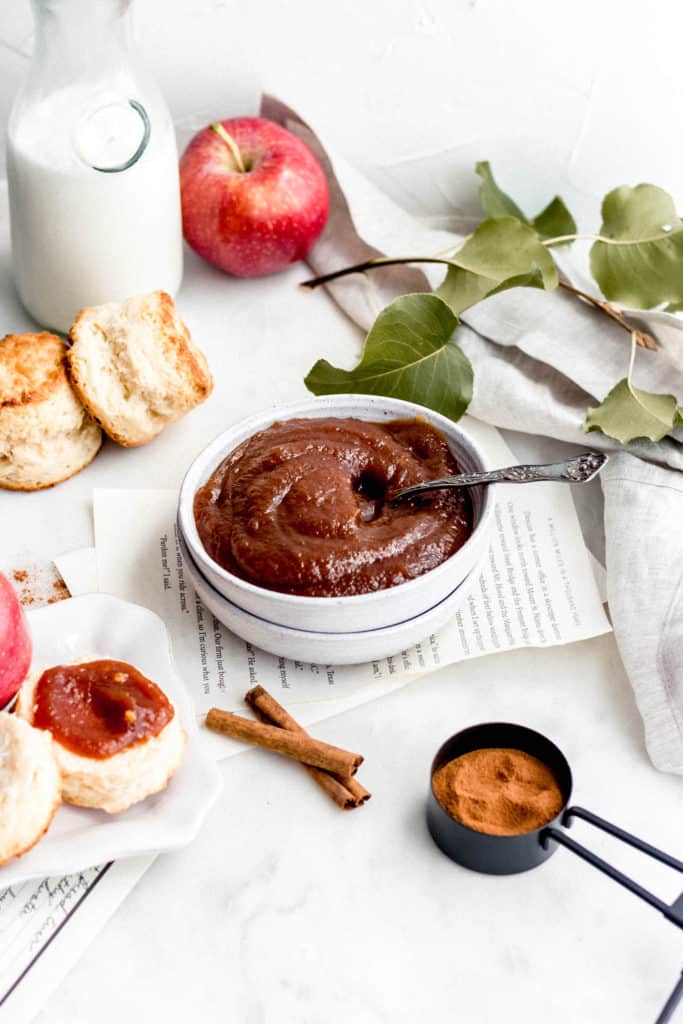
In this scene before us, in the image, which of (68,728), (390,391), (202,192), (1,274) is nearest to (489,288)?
(390,391)

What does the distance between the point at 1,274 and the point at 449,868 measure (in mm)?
1110

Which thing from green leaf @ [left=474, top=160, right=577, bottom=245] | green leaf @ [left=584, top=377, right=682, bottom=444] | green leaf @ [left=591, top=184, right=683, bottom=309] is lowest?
green leaf @ [left=584, top=377, right=682, bottom=444]

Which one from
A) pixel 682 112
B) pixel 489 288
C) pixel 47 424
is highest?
pixel 682 112

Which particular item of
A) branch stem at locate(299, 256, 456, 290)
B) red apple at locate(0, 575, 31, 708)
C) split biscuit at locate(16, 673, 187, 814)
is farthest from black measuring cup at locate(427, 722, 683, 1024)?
branch stem at locate(299, 256, 456, 290)

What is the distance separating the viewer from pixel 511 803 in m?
Answer: 0.96

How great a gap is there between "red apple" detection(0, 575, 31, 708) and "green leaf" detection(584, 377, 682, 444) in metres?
0.71

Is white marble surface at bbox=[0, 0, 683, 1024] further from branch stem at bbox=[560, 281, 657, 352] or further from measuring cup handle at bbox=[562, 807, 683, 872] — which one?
branch stem at bbox=[560, 281, 657, 352]

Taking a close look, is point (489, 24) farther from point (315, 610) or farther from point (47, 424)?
point (315, 610)

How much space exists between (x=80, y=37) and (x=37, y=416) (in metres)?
0.47

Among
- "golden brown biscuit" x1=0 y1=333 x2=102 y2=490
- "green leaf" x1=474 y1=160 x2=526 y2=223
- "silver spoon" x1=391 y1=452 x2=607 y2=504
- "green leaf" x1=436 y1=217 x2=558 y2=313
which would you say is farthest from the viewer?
"green leaf" x1=474 y1=160 x2=526 y2=223

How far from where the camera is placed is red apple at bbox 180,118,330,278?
156 centimetres

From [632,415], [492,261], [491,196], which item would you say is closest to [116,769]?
[632,415]

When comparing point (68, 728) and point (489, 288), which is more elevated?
point (489, 288)

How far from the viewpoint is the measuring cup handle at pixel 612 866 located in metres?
0.90
